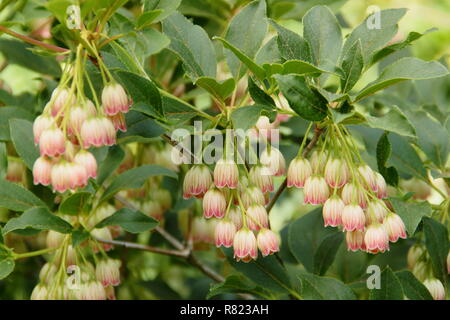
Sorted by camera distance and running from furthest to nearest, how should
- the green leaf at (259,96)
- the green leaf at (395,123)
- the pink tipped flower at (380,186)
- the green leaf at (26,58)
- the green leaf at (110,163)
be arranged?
1. the green leaf at (26,58)
2. the green leaf at (110,163)
3. the pink tipped flower at (380,186)
4. the green leaf at (259,96)
5. the green leaf at (395,123)

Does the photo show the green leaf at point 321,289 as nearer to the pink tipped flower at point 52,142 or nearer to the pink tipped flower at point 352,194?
the pink tipped flower at point 352,194

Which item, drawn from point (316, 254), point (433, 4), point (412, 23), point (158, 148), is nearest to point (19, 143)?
point (158, 148)

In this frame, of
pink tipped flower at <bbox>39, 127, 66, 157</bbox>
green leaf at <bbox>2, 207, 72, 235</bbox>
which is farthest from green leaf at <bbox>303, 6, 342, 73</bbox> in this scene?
green leaf at <bbox>2, 207, 72, 235</bbox>

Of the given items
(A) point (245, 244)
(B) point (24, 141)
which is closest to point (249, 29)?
(A) point (245, 244)

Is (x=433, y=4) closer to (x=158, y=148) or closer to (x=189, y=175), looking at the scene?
(x=158, y=148)

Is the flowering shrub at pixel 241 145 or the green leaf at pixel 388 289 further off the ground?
the flowering shrub at pixel 241 145

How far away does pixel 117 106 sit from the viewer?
57.7 inches

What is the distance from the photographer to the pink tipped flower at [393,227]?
1.52 m

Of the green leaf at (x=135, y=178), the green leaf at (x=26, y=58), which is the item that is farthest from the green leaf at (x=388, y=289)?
the green leaf at (x=26, y=58)

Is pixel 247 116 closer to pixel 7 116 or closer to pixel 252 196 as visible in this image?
pixel 252 196

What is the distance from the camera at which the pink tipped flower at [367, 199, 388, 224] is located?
1514 millimetres

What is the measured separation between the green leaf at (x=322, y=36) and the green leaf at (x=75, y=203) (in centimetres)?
57

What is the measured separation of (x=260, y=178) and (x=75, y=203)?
0.41 meters
